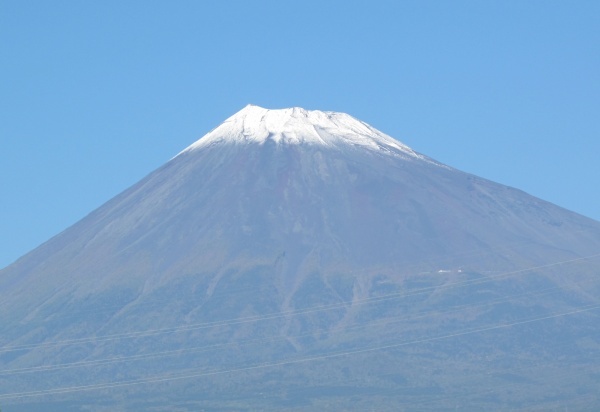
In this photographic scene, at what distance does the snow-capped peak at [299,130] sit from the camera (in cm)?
17575

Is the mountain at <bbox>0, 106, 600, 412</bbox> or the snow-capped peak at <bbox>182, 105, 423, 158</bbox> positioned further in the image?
the snow-capped peak at <bbox>182, 105, 423, 158</bbox>

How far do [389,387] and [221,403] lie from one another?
15017 mm

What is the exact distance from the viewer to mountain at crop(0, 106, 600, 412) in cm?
12350

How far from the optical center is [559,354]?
132375mm

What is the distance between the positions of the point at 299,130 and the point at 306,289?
35396 millimetres

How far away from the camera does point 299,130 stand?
17725 centimetres

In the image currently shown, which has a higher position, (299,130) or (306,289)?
(299,130)

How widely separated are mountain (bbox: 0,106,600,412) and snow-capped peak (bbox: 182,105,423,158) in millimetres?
357

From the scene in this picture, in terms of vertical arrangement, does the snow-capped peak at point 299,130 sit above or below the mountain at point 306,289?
above

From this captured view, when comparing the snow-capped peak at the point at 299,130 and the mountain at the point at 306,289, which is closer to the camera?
the mountain at the point at 306,289

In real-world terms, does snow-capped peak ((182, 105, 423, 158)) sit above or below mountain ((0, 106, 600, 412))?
above

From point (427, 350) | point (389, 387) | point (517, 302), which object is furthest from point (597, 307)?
point (389, 387)

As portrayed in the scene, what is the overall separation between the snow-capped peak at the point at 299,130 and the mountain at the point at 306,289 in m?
0.36

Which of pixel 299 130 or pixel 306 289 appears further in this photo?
pixel 299 130
